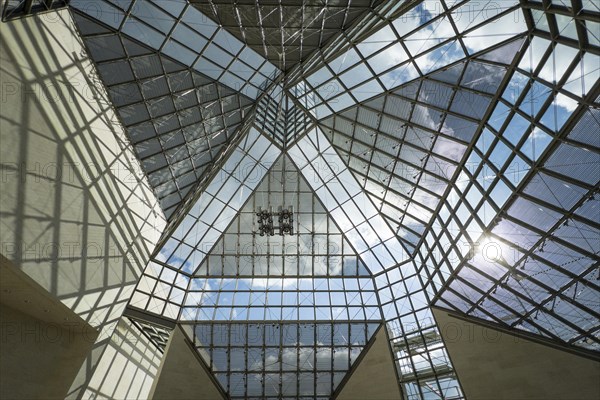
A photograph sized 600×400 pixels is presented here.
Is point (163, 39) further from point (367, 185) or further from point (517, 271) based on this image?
point (517, 271)

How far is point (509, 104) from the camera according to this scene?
22.4 metres

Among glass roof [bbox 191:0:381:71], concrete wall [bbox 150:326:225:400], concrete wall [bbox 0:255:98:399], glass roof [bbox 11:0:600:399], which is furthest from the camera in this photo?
concrete wall [bbox 150:326:225:400]

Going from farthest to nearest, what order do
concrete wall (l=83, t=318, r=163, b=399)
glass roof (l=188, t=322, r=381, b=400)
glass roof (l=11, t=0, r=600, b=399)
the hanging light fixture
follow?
1. glass roof (l=188, t=322, r=381, b=400)
2. concrete wall (l=83, t=318, r=163, b=399)
3. the hanging light fixture
4. glass roof (l=11, t=0, r=600, b=399)

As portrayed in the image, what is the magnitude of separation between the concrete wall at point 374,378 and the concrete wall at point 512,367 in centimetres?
525

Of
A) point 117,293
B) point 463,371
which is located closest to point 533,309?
point 463,371

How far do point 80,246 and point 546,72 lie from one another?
25.7 metres

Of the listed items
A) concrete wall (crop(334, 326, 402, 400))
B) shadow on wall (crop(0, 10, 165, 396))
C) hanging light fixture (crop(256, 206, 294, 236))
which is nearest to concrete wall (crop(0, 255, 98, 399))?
shadow on wall (crop(0, 10, 165, 396))

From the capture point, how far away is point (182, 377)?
3534cm

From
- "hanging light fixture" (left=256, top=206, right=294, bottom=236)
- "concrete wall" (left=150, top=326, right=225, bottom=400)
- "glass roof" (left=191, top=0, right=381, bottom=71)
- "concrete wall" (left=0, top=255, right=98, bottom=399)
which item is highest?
"glass roof" (left=191, top=0, right=381, bottom=71)

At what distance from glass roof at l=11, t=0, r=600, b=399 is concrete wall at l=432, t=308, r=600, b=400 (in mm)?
1157

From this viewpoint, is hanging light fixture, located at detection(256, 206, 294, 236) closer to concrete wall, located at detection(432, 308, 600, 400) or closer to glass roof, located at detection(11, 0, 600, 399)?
glass roof, located at detection(11, 0, 600, 399)

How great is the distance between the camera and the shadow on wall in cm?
1927

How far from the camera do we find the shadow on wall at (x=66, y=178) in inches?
758

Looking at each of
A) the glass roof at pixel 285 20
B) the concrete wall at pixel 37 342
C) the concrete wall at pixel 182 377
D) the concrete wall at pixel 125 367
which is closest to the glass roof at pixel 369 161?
the glass roof at pixel 285 20
